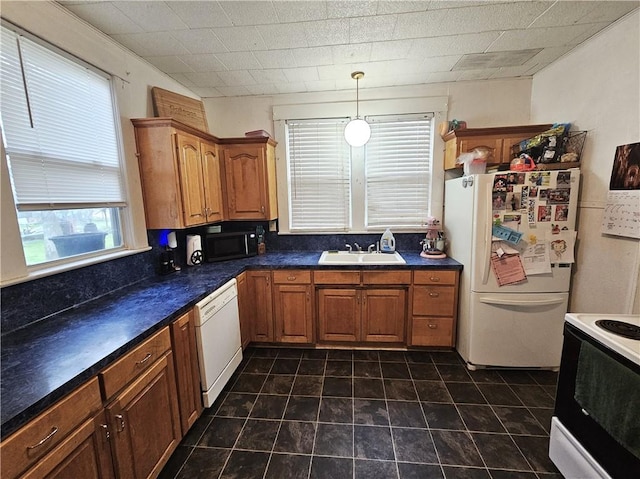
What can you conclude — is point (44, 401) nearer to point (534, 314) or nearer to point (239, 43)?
point (239, 43)

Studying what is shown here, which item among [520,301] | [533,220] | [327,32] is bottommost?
[520,301]

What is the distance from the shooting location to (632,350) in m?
1.11

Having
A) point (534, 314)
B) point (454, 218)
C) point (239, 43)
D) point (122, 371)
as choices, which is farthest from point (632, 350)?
point (239, 43)

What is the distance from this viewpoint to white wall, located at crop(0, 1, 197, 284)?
1365mm

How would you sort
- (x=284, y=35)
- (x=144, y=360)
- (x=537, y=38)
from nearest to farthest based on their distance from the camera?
(x=144, y=360), (x=284, y=35), (x=537, y=38)

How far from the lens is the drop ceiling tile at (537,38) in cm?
195

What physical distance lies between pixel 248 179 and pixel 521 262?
2557 millimetres

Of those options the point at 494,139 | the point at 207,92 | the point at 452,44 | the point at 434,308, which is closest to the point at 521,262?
the point at 434,308

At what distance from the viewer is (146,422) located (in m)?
1.37

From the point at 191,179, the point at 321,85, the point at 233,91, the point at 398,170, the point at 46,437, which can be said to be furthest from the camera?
the point at 398,170

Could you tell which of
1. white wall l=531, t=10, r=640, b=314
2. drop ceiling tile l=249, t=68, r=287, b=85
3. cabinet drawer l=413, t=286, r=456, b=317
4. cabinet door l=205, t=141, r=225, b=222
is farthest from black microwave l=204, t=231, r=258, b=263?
white wall l=531, t=10, r=640, b=314

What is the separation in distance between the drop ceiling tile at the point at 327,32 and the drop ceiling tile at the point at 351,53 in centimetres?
9

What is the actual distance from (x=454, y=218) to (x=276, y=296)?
1.86m

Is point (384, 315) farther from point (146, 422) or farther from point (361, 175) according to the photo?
point (146, 422)
